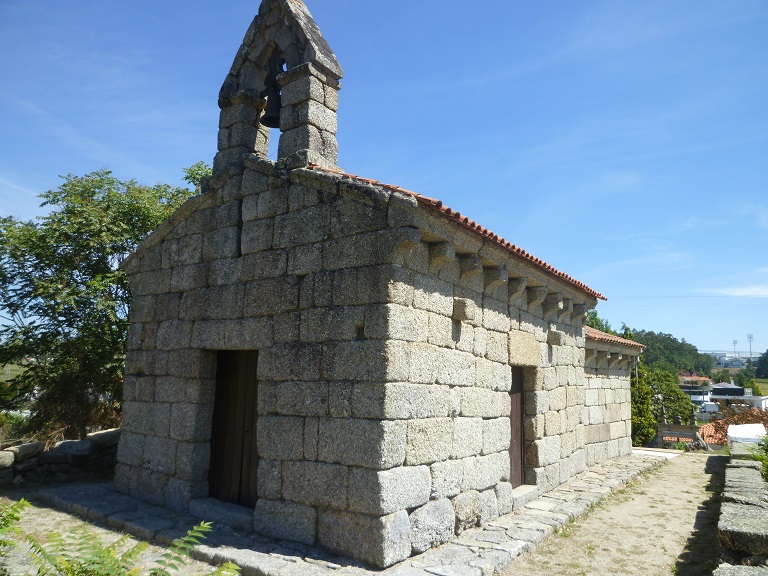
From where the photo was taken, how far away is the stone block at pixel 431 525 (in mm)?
5062

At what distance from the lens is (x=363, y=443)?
4.97 metres

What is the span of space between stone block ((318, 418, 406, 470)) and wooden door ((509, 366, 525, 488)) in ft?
9.59

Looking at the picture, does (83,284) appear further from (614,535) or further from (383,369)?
(614,535)

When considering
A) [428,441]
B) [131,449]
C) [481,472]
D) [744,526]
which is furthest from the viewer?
[131,449]

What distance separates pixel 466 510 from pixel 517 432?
7.21 feet

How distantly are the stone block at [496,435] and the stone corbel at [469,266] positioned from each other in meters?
1.73

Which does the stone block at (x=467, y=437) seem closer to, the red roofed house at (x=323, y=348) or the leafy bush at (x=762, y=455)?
the red roofed house at (x=323, y=348)

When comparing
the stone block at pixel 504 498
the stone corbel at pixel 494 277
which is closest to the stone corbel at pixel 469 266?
the stone corbel at pixel 494 277

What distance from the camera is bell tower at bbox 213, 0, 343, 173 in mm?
6578

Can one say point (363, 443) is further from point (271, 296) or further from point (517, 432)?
point (517, 432)

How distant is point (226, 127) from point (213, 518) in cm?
502

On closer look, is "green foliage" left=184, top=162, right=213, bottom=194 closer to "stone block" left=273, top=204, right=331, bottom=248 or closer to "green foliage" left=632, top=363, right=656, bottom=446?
"stone block" left=273, top=204, right=331, bottom=248

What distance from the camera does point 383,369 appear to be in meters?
4.98

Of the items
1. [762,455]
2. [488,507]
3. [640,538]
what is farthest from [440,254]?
[762,455]
